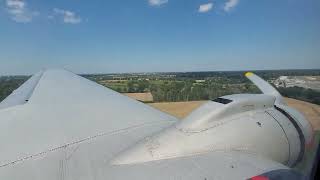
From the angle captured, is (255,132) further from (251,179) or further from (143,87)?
(143,87)

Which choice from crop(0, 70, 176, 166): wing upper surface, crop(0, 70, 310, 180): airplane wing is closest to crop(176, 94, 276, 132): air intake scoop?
crop(0, 70, 310, 180): airplane wing

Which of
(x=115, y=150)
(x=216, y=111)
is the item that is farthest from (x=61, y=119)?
(x=216, y=111)

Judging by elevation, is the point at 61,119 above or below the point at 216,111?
below

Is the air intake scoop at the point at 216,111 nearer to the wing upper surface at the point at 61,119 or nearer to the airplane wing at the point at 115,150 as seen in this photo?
the airplane wing at the point at 115,150

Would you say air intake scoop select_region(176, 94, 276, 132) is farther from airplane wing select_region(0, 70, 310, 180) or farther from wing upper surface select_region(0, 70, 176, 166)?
wing upper surface select_region(0, 70, 176, 166)

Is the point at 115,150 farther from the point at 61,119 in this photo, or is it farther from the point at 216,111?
the point at 61,119
